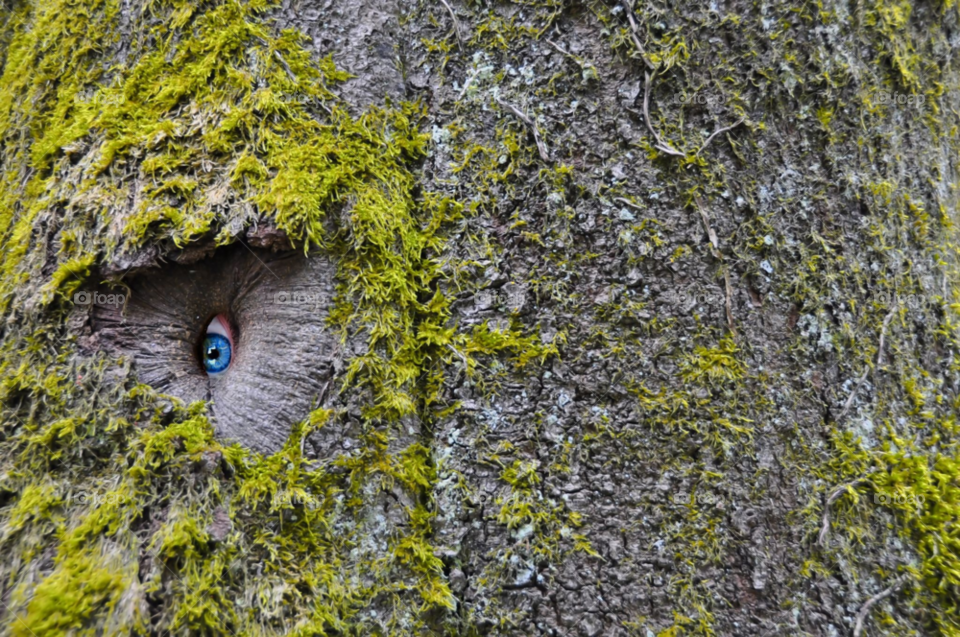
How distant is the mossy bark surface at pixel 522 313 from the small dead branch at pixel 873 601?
0.5 inches

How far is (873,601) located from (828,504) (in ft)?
0.77

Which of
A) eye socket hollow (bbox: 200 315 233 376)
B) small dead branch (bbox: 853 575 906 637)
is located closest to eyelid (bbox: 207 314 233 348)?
eye socket hollow (bbox: 200 315 233 376)

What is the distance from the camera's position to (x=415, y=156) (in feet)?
5.35

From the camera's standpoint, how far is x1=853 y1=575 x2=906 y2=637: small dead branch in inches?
51.2

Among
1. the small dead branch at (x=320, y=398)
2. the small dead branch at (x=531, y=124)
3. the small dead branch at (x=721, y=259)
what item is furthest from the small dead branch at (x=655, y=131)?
the small dead branch at (x=320, y=398)

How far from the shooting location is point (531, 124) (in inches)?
60.8

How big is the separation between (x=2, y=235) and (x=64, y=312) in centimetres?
42

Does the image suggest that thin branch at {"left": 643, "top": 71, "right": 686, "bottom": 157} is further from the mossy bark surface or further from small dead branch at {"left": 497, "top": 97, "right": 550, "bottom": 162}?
small dead branch at {"left": 497, "top": 97, "right": 550, "bottom": 162}

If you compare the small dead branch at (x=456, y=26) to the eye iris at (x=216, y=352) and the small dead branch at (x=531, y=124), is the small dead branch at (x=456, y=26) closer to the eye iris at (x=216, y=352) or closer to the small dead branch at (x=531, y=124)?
the small dead branch at (x=531, y=124)

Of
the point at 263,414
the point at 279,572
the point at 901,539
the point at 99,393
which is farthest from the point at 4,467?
the point at 901,539

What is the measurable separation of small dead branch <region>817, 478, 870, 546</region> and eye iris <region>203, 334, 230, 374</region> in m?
1.62

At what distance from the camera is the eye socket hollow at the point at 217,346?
1529 mm

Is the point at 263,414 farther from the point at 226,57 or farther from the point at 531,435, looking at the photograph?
the point at 226,57

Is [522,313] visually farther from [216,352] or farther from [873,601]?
[873,601]
